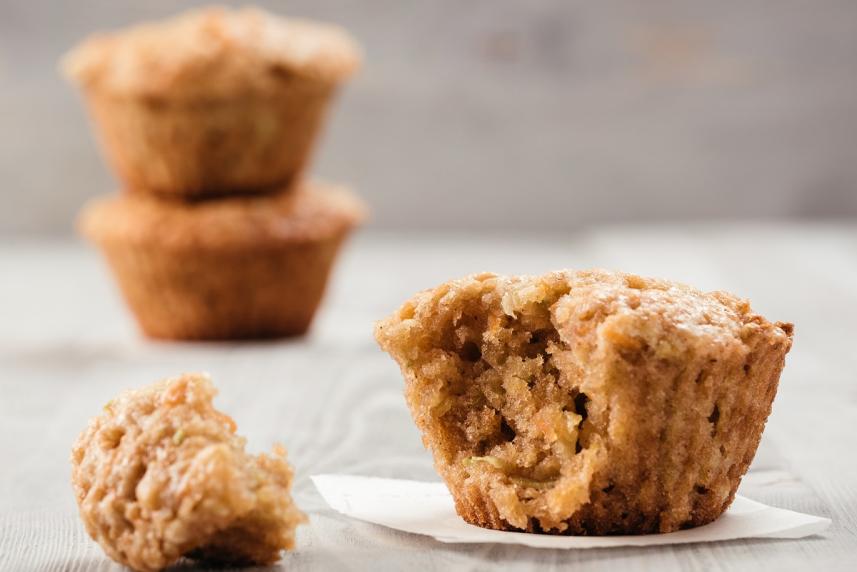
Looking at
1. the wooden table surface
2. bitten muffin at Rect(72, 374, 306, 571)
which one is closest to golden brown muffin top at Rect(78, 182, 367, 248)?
the wooden table surface

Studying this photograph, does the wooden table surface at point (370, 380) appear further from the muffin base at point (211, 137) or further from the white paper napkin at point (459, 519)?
the muffin base at point (211, 137)

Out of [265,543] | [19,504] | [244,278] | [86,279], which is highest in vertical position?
[265,543]

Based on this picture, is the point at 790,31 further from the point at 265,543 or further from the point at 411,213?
the point at 265,543

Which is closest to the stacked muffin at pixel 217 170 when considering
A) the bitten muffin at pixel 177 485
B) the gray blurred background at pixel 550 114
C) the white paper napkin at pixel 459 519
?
the white paper napkin at pixel 459 519

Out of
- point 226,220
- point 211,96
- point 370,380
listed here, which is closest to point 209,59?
point 211,96

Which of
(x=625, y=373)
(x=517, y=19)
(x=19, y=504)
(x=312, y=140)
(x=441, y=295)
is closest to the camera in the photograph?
(x=625, y=373)

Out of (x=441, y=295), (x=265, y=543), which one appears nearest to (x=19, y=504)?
(x=265, y=543)
